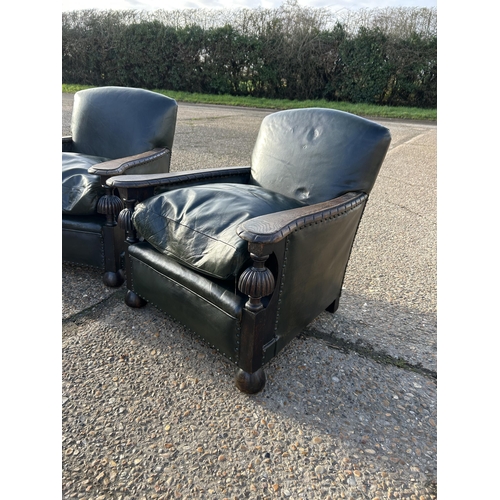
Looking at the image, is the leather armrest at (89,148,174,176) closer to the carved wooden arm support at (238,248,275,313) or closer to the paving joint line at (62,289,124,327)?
the paving joint line at (62,289,124,327)

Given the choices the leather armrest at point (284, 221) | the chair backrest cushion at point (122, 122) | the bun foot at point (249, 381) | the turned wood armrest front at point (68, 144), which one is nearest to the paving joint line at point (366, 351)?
the bun foot at point (249, 381)

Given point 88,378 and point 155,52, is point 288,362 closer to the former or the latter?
point 88,378

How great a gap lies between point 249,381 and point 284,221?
653mm

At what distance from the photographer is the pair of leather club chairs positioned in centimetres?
146

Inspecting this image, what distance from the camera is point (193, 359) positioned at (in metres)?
1.77

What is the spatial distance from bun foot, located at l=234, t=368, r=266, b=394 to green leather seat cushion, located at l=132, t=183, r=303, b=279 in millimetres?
405

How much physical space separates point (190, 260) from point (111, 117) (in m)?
1.69

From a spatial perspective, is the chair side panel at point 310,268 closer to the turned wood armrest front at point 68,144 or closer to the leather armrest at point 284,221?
the leather armrest at point 284,221

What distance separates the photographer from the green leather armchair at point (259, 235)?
146 centimetres

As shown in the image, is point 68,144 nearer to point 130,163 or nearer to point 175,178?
point 130,163

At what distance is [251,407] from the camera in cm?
154

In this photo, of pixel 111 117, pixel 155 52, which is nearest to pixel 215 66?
pixel 155 52
